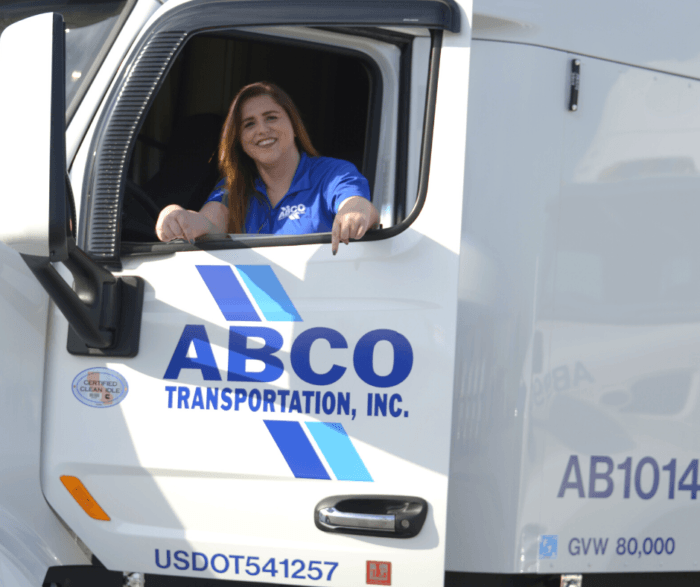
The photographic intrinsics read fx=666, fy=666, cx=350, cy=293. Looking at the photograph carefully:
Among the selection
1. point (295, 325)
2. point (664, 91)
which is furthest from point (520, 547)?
point (664, 91)

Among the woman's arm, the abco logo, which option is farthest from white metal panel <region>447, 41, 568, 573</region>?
the woman's arm

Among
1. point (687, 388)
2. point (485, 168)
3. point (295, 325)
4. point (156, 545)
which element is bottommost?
point (156, 545)

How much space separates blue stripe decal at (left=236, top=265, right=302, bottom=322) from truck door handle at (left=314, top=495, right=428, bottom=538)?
474mm

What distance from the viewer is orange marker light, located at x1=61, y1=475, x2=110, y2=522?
176cm

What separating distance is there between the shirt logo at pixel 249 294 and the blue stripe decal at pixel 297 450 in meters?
0.27

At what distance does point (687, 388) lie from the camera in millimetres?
1830

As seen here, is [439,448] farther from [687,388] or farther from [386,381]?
[687,388]

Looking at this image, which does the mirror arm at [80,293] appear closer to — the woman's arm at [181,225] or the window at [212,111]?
the woman's arm at [181,225]

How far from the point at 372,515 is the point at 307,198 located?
2.92 feet

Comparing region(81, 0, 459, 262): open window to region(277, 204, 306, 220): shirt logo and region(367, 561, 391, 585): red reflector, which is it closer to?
region(277, 204, 306, 220): shirt logo

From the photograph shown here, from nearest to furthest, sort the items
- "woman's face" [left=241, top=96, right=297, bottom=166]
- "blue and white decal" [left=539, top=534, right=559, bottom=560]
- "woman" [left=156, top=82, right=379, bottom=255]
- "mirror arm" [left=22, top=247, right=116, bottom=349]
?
"mirror arm" [left=22, top=247, right=116, bottom=349]
"blue and white decal" [left=539, top=534, right=559, bottom=560]
"woman" [left=156, top=82, right=379, bottom=255]
"woman's face" [left=241, top=96, right=297, bottom=166]

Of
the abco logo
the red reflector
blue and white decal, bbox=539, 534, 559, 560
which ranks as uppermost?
the abco logo

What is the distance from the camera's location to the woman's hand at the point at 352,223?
1.62 metres

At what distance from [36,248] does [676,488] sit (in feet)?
5.67
